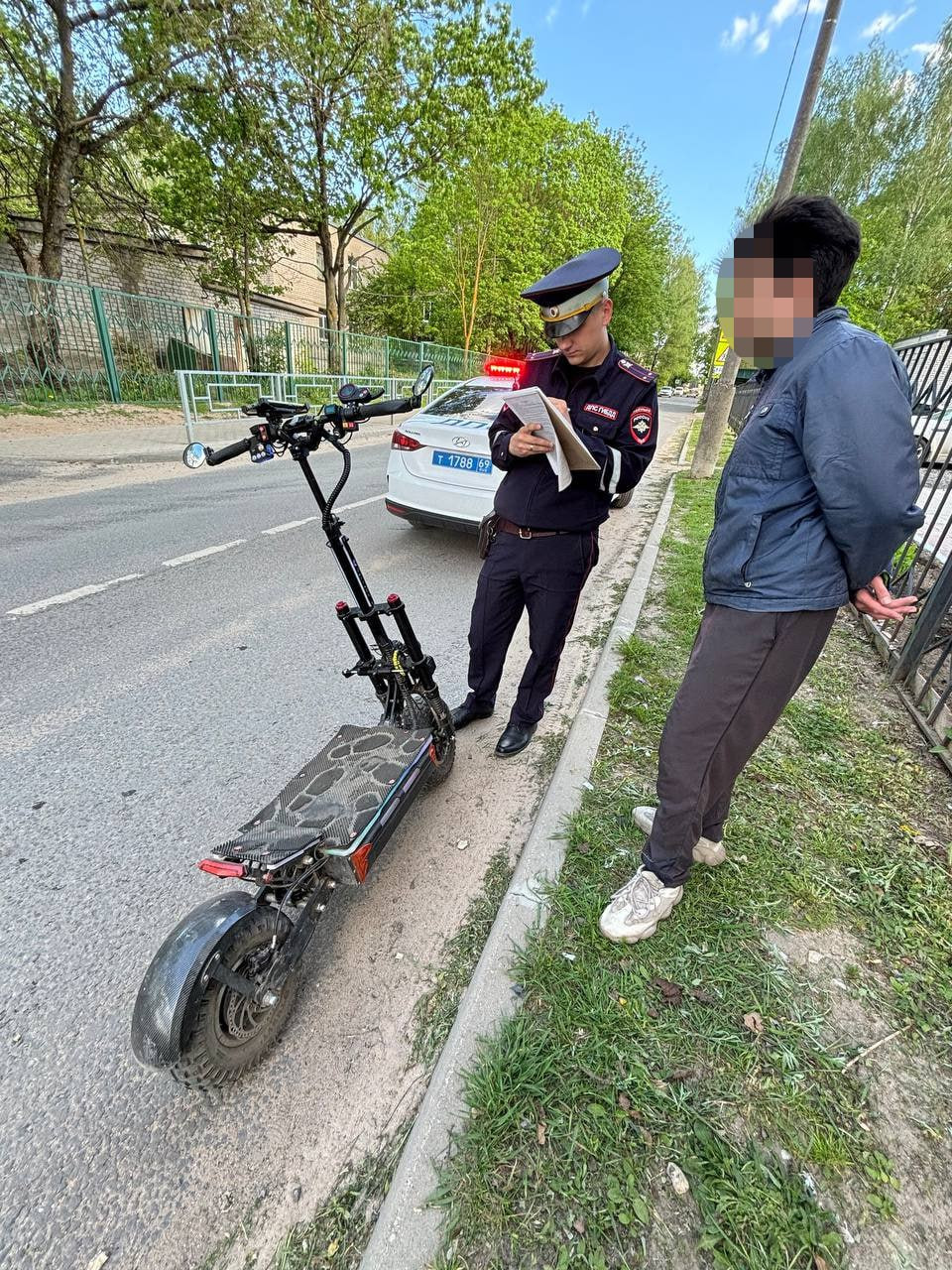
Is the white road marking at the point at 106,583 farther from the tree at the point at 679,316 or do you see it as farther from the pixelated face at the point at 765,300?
the tree at the point at 679,316

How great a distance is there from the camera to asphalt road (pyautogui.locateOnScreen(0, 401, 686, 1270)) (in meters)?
1.32

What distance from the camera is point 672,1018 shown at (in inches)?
63.7

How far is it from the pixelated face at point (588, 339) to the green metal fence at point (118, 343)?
1296 centimetres

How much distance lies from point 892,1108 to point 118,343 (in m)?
16.2

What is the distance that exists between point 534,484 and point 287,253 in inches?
912

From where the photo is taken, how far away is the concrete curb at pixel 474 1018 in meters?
1.18

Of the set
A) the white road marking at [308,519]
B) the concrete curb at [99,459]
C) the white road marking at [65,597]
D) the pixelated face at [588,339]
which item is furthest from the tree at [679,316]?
the pixelated face at [588,339]

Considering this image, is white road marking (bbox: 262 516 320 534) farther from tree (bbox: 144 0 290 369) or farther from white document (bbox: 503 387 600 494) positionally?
tree (bbox: 144 0 290 369)

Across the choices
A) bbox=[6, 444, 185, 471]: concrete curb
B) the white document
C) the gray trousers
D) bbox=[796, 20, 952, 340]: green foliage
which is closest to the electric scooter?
the white document

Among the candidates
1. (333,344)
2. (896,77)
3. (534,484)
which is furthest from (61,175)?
(896,77)

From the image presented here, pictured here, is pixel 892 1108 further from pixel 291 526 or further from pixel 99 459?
pixel 99 459

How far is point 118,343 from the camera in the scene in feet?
41.5

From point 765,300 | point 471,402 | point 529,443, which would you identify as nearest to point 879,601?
point 765,300

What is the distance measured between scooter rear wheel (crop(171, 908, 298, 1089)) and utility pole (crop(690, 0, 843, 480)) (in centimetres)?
642
